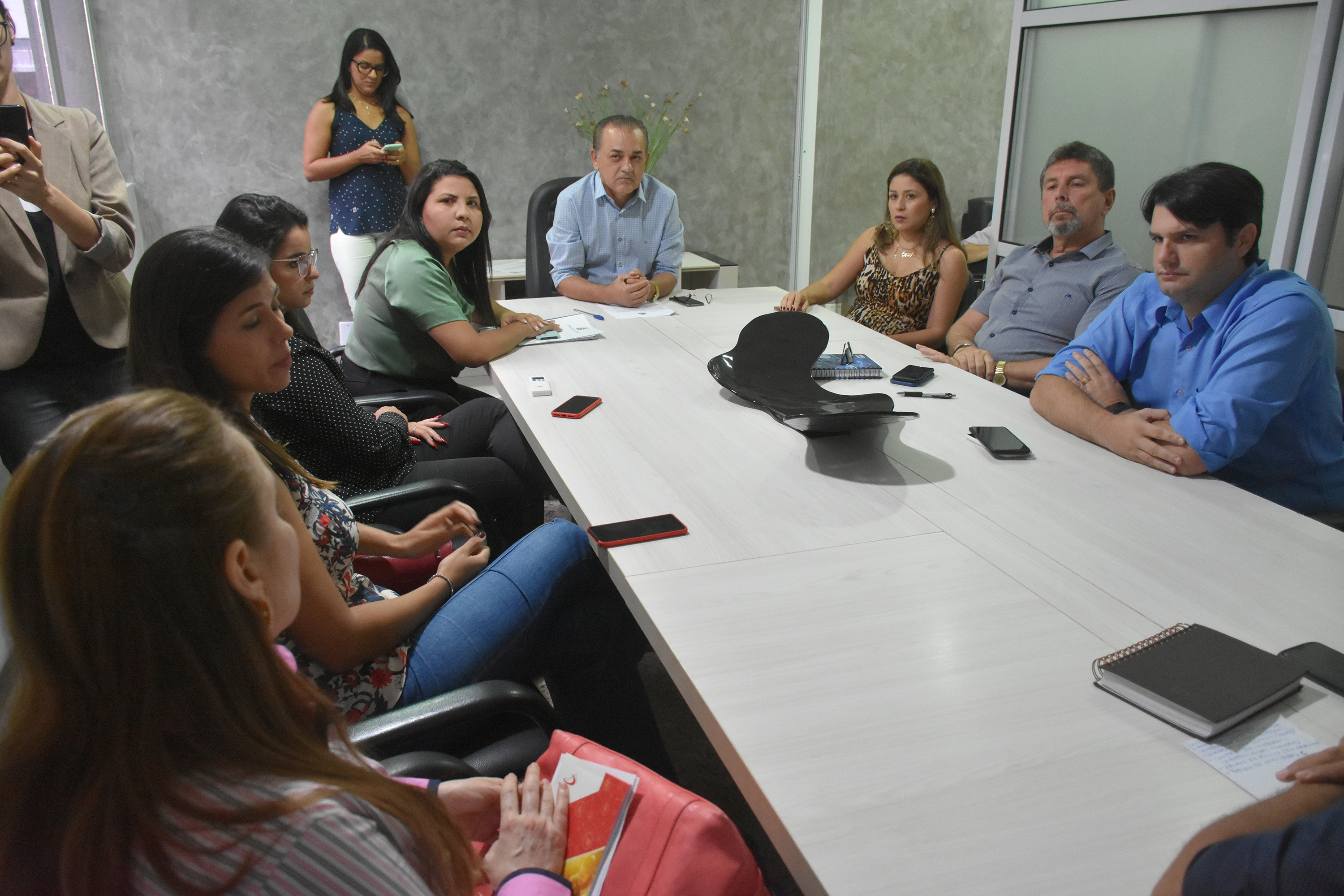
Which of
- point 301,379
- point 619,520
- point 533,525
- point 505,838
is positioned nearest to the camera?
point 505,838

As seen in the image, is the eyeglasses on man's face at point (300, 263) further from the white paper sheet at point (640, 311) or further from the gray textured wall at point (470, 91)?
the gray textured wall at point (470, 91)

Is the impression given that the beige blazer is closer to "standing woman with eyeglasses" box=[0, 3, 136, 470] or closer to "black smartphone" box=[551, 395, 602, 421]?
"standing woman with eyeglasses" box=[0, 3, 136, 470]

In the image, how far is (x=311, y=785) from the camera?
71cm

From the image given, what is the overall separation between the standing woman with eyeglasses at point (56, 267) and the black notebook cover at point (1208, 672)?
7.51 ft

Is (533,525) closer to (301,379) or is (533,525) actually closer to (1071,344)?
(301,379)

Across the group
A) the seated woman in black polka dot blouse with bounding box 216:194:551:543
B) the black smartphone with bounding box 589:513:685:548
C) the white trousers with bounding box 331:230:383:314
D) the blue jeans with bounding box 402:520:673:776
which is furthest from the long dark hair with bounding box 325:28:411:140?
the black smartphone with bounding box 589:513:685:548

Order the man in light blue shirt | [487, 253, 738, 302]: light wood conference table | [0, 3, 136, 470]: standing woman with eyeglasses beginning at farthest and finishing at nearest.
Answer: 1. [487, 253, 738, 302]: light wood conference table
2. the man in light blue shirt
3. [0, 3, 136, 470]: standing woman with eyeglasses

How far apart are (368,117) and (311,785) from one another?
13.8 feet

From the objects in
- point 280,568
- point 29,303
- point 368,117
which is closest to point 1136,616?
point 280,568

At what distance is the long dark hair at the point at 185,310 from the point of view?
1.37 metres

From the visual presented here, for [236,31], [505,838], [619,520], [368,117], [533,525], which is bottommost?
[533,525]

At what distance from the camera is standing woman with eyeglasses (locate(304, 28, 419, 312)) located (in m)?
4.21

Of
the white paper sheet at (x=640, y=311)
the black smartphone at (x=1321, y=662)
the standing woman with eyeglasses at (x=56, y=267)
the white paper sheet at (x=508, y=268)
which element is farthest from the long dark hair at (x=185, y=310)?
the white paper sheet at (x=508, y=268)

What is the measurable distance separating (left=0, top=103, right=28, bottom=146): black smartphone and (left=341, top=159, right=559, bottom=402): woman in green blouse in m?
0.89
